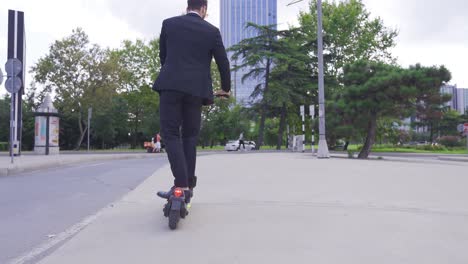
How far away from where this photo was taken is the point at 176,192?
3.01 meters

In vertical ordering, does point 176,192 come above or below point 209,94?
below

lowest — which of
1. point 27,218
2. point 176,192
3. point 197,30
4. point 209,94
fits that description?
point 27,218

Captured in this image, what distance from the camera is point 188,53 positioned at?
330 centimetres

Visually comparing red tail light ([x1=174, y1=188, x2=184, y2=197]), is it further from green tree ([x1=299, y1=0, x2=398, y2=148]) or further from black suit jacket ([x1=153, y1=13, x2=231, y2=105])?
green tree ([x1=299, y1=0, x2=398, y2=148])

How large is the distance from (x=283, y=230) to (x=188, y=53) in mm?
1583

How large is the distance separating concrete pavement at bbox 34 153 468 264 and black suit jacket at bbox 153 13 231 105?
1.08 metres

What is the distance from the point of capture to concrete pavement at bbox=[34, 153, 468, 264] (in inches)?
92.0

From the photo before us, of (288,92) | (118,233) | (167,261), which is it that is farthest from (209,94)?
(288,92)

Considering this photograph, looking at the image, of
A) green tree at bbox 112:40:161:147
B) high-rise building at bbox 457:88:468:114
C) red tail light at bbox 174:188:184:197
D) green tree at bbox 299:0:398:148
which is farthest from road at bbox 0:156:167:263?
high-rise building at bbox 457:88:468:114

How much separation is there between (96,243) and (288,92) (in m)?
32.2

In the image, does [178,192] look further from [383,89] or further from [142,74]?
[142,74]

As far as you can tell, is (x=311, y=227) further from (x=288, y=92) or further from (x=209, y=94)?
(x=288, y=92)

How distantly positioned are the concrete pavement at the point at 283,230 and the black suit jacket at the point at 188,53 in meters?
1.08

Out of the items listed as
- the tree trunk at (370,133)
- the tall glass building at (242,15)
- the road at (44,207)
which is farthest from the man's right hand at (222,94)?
the tall glass building at (242,15)
